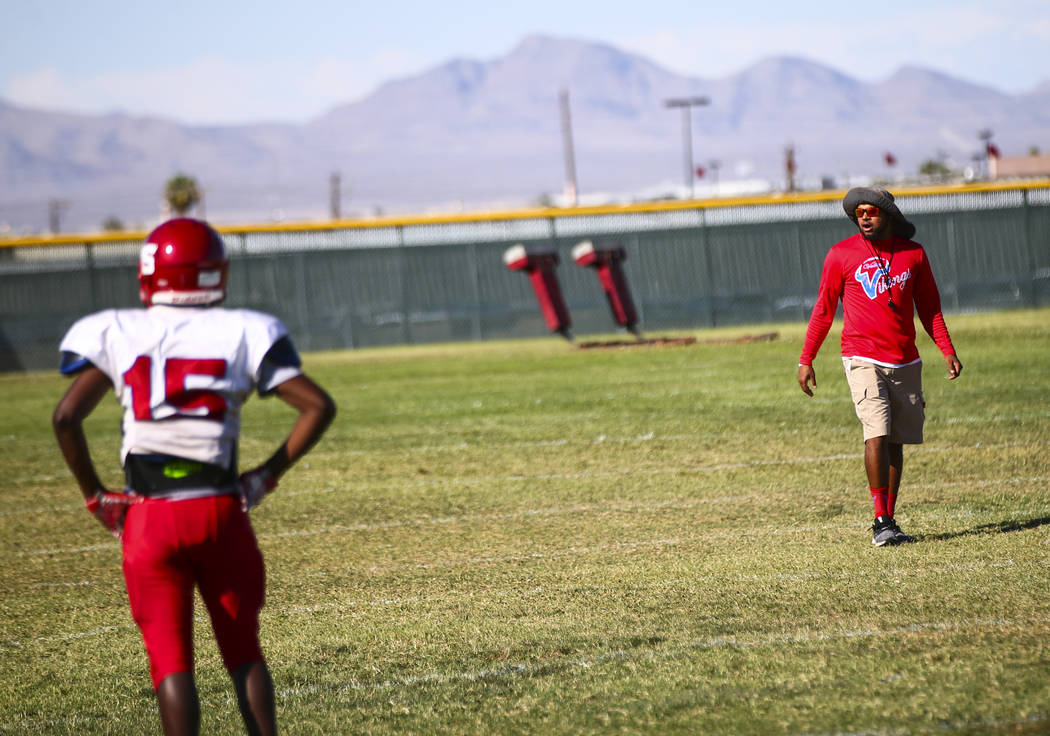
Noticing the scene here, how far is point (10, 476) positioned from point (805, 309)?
66.9 ft

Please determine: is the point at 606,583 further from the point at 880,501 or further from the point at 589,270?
the point at 589,270

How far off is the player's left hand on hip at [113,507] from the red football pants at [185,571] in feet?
0.08

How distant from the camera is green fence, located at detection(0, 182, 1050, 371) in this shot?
2797cm

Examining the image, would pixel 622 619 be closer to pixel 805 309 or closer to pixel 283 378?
pixel 283 378

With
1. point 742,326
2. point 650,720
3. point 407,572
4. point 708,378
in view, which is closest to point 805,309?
point 742,326

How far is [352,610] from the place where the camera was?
6203mm

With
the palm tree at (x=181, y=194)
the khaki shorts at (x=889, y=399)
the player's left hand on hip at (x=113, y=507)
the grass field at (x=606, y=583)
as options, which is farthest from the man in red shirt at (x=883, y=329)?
the palm tree at (x=181, y=194)

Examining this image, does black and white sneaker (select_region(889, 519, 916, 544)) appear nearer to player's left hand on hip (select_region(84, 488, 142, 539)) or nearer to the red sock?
the red sock

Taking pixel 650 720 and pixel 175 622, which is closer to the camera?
pixel 175 622

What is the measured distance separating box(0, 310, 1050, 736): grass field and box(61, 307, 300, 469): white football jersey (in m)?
1.49

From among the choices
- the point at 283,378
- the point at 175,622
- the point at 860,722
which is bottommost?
the point at 860,722

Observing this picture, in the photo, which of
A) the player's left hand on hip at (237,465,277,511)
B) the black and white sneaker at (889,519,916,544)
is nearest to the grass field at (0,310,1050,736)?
the black and white sneaker at (889,519,916,544)

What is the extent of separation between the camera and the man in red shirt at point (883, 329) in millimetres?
6930

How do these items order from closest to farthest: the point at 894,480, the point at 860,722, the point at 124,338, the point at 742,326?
the point at 124,338 → the point at 860,722 → the point at 894,480 → the point at 742,326
